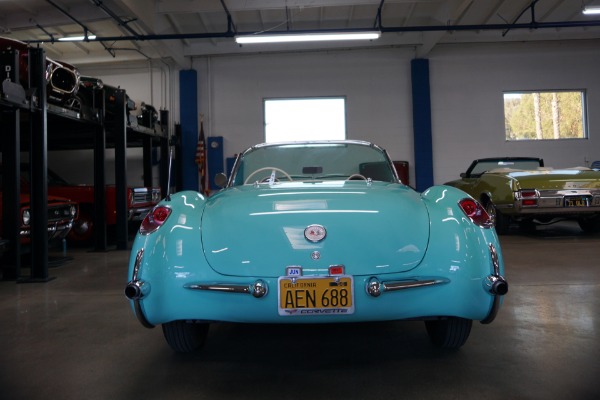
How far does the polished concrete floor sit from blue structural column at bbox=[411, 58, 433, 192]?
Answer: 830 cm

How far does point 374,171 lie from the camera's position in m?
3.38

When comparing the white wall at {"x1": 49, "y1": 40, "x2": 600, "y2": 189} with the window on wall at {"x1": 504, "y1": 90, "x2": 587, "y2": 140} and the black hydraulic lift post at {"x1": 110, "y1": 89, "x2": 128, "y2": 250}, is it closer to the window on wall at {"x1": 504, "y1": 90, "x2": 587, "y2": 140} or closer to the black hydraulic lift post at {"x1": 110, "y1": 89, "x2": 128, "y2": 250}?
the window on wall at {"x1": 504, "y1": 90, "x2": 587, "y2": 140}

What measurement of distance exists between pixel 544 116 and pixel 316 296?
1237 centimetres

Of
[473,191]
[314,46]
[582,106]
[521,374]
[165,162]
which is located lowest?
[521,374]

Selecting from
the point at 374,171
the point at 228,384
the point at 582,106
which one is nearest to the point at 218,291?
the point at 228,384

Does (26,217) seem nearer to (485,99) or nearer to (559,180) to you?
Answer: (559,180)

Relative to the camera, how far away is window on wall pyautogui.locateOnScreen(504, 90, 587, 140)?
1204 centimetres

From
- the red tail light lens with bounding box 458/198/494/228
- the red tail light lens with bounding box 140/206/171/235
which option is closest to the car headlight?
the red tail light lens with bounding box 140/206/171/235

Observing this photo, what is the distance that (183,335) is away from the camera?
2295 millimetres

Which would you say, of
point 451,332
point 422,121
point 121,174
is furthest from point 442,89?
point 451,332

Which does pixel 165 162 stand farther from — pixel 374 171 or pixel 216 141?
pixel 374 171

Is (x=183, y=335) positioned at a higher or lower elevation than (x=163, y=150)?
lower

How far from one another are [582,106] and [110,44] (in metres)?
12.7

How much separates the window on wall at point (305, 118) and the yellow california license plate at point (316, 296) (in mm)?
10325
